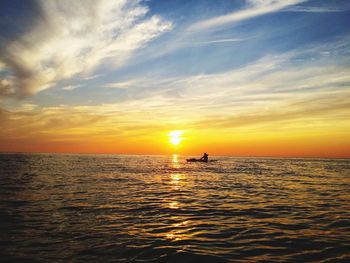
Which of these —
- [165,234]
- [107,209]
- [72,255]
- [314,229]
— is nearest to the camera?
[72,255]

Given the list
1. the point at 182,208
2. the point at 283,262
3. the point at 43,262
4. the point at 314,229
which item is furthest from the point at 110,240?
the point at 314,229

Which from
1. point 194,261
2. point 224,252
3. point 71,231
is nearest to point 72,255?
point 71,231

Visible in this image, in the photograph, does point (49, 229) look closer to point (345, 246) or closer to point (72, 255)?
point (72, 255)

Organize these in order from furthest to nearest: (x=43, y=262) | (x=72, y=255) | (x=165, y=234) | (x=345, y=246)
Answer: (x=165, y=234), (x=345, y=246), (x=72, y=255), (x=43, y=262)

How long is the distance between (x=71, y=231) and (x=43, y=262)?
11.7ft

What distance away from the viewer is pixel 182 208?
1805 cm

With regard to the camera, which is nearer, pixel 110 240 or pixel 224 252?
pixel 224 252

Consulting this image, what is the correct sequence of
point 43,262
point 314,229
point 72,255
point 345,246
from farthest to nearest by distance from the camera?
point 314,229
point 345,246
point 72,255
point 43,262

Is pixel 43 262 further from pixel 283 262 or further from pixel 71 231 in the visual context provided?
pixel 283 262

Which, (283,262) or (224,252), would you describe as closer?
(283,262)

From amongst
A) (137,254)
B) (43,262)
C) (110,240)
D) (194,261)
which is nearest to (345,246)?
(194,261)

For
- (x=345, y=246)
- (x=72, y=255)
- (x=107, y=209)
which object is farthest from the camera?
(x=107, y=209)

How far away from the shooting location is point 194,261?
886cm

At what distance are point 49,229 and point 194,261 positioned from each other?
7.05m
